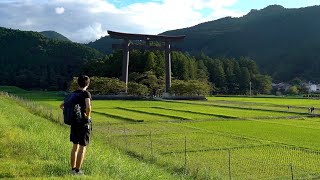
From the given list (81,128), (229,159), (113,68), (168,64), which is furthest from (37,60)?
(81,128)

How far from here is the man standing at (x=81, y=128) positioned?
625 cm

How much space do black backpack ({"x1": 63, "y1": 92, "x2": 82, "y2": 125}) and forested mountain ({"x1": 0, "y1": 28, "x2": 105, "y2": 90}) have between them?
86477 millimetres

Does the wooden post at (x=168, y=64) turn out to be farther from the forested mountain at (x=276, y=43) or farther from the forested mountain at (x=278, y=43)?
the forested mountain at (x=278, y=43)

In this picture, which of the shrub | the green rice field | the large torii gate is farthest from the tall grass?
the shrub

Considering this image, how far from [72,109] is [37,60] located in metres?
102

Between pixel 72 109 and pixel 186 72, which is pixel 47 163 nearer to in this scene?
pixel 72 109

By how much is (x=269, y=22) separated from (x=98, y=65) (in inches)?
4232

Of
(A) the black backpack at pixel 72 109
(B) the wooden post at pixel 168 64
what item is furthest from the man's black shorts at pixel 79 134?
(B) the wooden post at pixel 168 64

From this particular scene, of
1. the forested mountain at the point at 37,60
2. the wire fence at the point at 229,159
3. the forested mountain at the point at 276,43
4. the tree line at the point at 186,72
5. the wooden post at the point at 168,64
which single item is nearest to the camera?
the wire fence at the point at 229,159

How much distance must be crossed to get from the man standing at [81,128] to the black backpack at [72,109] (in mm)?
34

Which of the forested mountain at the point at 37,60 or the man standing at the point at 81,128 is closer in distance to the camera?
the man standing at the point at 81,128

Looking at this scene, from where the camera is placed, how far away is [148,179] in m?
6.34

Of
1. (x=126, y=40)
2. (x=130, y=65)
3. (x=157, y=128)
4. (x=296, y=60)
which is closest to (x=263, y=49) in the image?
(x=296, y=60)

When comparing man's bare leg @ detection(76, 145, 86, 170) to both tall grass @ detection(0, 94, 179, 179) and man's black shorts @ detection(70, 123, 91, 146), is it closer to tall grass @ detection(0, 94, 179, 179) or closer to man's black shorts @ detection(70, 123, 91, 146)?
man's black shorts @ detection(70, 123, 91, 146)
